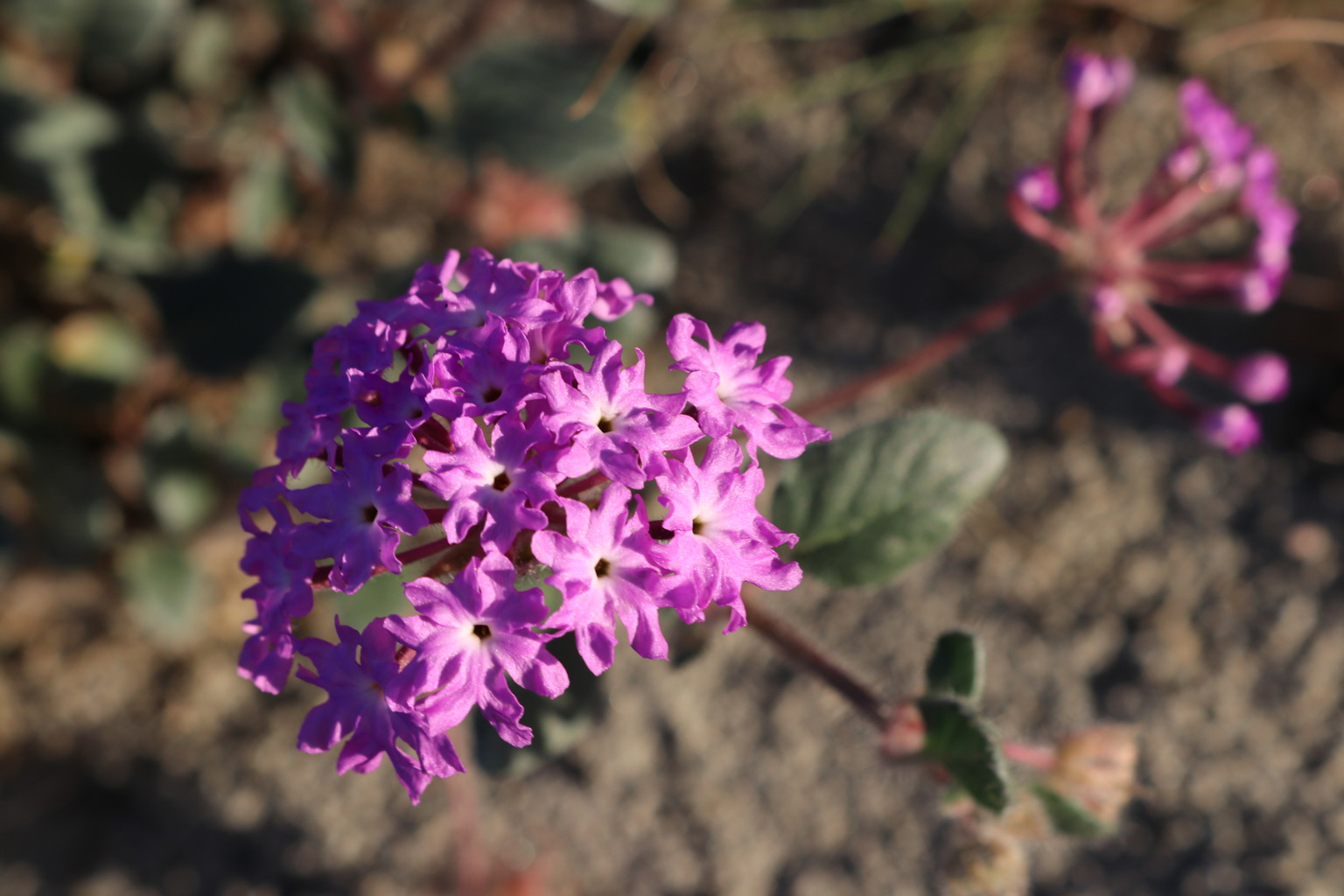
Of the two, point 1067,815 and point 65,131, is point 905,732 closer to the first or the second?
point 1067,815

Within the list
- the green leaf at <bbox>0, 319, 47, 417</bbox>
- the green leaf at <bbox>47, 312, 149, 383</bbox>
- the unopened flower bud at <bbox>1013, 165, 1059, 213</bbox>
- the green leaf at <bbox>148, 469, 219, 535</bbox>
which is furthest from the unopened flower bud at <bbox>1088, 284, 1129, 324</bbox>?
the green leaf at <bbox>0, 319, 47, 417</bbox>

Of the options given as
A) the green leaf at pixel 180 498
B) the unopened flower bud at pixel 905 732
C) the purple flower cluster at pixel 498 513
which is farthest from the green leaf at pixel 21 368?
the unopened flower bud at pixel 905 732

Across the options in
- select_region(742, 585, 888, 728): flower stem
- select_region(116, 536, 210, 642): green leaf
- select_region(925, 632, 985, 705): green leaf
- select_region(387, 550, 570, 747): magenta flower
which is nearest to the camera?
select_region(387, 550, 570, 747): magenta flower

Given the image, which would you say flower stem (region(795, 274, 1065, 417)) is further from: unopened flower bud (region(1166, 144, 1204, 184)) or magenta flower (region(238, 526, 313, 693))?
magenta flower (region(238, 526, 313, 693))

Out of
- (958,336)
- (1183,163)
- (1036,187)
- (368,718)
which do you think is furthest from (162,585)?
(1183,163)

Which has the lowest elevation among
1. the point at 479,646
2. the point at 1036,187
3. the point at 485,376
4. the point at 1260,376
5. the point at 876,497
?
the point at 479,646

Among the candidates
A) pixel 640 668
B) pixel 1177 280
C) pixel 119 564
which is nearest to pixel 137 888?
pixel 119 564

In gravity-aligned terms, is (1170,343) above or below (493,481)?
above
